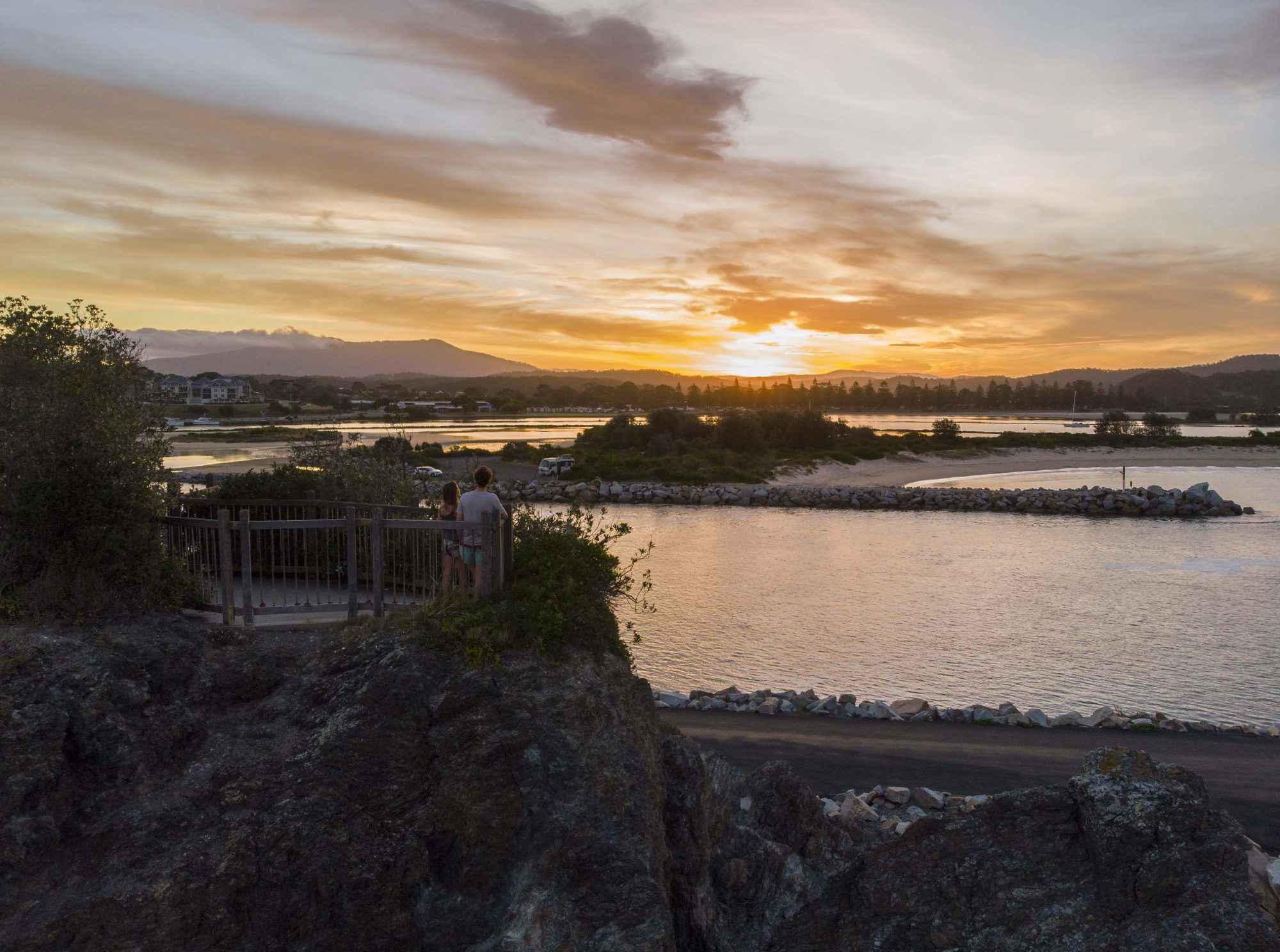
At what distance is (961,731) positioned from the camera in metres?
14.0

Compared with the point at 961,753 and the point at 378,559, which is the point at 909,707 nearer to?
the point at 961,753

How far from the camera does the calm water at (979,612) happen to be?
17312 millimetres

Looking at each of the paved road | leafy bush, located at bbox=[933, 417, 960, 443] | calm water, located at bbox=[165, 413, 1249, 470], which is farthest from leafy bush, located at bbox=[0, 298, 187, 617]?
leafy bush, located at bbox=[933, 417, 960, 443]

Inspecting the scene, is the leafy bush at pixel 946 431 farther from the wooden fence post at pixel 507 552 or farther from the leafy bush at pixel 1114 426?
the wooden fence post at pixel 507 552

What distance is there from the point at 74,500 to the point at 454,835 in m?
5.41

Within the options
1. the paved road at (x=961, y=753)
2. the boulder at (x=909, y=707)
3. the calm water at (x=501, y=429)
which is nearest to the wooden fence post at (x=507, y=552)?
the paved road at (x=961, y=753)

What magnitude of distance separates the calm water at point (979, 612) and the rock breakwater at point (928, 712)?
1091mm

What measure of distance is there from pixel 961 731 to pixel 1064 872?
287 inches

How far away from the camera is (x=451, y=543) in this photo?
966 centimetres

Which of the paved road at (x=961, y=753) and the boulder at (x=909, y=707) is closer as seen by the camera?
the paved road at (x=961, y=753)

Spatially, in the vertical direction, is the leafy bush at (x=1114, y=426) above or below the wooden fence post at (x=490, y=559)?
above

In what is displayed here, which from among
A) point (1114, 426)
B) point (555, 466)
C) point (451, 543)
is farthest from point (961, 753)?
point (1114, 426)

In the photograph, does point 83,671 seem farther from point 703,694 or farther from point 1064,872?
point 703,694

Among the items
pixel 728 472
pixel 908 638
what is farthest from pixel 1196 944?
pixel 728 472
